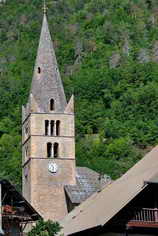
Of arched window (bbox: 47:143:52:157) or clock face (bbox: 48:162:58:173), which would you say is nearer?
clock face (bbox: 48:162:58:173)

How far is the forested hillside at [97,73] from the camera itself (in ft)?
401

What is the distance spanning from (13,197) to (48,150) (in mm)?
31801

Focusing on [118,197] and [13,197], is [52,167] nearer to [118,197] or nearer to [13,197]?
[13,197]

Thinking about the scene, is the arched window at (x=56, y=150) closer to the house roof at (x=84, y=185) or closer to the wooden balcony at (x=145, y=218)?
the house roof at (x=84, y=185)

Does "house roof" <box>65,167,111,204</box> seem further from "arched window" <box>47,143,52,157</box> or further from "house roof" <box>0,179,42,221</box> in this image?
"house roof" <box>0,179,42,221</box>

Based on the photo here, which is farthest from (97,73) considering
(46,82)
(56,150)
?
(56,150)

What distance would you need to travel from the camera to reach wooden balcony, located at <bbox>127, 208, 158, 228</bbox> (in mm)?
36159

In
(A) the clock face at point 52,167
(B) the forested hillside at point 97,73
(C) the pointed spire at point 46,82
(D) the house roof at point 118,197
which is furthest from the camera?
(B) the forested hillside at point 97,73

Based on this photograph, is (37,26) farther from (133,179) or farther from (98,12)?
(133,179)

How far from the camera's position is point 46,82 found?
76125 millimetres

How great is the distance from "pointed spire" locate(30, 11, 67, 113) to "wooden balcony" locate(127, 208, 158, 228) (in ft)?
125

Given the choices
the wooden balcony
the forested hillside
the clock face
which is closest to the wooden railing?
the wooden balcony

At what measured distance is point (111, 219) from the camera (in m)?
35.7

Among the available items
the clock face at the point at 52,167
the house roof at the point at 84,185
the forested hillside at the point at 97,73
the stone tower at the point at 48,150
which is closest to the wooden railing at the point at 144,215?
the house roof at the point at 84,185
